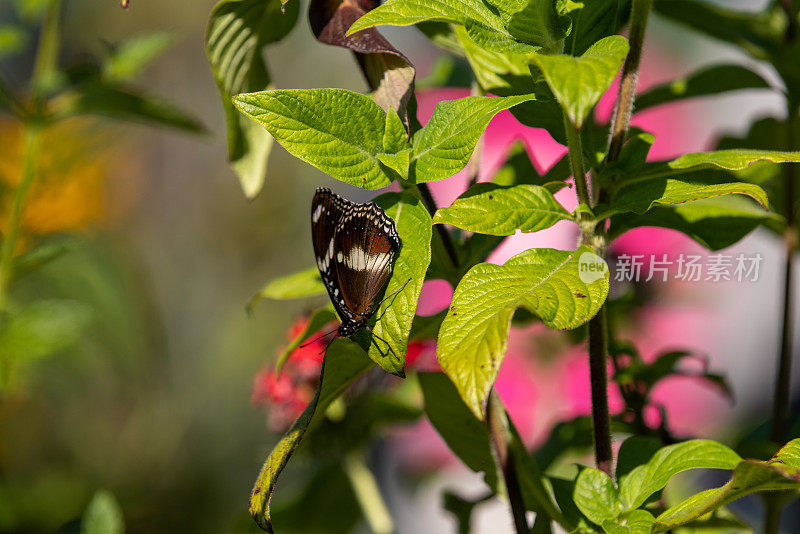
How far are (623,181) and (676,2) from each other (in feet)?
0.96

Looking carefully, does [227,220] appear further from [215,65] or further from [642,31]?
[642,31]

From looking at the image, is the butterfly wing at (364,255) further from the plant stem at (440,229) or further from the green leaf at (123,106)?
the green leaf at (123,106)

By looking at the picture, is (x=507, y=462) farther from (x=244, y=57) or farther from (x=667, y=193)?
(x=244, y=57)

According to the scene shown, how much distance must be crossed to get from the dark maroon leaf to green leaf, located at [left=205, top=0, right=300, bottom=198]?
0.12 feet

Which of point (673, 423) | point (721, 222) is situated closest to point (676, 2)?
point (721, 222)

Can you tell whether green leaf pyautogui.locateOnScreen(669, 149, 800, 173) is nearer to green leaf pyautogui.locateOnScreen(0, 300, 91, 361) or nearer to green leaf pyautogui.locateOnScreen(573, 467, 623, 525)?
green leaf pyautogui.locateOnScreen(573, 467, 623, 525)

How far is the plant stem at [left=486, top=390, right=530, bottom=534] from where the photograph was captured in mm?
396

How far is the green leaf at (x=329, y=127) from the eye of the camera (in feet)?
1.05

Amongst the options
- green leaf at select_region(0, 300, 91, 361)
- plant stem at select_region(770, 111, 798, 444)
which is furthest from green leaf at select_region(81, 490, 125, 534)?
plant stem at select_region(770, 111, 798, 444)

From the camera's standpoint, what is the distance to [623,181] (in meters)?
0.37

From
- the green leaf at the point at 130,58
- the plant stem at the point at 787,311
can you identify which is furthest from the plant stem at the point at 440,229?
the green leaf at the point at 130,58

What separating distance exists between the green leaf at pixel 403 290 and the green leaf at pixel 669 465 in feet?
0.48

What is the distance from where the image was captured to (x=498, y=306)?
0.99ft

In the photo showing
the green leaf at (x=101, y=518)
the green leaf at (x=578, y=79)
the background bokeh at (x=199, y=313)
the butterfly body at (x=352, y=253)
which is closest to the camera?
the green leaf at (x=578, y=79)
